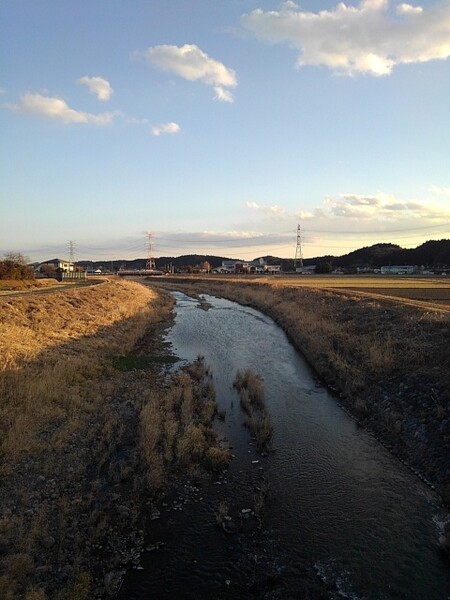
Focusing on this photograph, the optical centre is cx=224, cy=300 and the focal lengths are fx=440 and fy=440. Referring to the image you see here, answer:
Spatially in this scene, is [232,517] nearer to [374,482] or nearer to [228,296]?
[374,482]

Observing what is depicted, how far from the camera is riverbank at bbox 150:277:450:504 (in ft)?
41.3

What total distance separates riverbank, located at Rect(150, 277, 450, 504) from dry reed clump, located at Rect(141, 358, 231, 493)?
212 inches

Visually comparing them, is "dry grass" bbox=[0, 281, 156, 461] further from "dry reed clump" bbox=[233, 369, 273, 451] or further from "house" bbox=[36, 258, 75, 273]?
"house" bbox=[36, 258, 75, 273]

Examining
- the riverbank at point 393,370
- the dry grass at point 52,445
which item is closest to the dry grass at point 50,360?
the dry grass at point 52,445

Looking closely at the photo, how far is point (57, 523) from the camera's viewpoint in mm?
8578

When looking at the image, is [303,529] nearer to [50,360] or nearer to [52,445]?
[52,445]

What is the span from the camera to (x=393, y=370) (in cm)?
1797

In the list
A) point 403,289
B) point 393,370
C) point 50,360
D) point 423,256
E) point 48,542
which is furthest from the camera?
point 423,256

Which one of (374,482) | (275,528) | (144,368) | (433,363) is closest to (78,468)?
(275,528)

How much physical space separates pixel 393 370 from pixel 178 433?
970cm

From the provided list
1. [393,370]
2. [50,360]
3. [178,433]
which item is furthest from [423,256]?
[178,433]

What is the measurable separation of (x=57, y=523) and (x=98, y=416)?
19.6ft

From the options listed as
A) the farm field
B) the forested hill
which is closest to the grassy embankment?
the farm field

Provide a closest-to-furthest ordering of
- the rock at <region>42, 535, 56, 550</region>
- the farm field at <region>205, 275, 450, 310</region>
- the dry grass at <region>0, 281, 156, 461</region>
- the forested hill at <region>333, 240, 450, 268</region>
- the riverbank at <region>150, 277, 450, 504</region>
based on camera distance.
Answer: the rock at <region>42, 535, 56, 550</region> < the riverbank at <region>150, 277, 450, 504</region> < the dry grass at <region>0, 281, 156, 461</region> < the farm field at <region>205, 275, 450, 310</region> < the forested hill at <region>333, 240, 450, 268</region>
